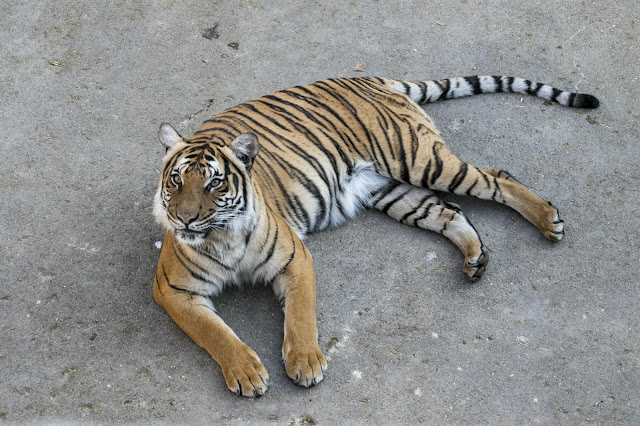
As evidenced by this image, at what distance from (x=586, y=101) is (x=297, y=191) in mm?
1942

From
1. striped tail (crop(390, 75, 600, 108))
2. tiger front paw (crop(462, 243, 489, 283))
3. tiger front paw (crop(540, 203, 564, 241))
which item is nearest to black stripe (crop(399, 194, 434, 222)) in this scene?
tiger front paw (crop(462, 243, 489, 283))

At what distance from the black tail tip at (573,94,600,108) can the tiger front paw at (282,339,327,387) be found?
7.84ft

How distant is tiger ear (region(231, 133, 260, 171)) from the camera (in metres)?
2.92

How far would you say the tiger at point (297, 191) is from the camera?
2895 millimetres

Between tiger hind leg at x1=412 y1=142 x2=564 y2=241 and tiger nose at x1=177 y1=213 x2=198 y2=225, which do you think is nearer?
tiger nose at x1=177 y1=213 x2=198 y2=225

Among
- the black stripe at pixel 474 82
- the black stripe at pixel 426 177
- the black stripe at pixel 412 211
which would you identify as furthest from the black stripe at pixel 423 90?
the black stripe at pixel 412 211

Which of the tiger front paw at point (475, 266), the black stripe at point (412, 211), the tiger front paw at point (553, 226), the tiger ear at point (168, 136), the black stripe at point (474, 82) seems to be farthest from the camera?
the black stripe at point (474, 82)

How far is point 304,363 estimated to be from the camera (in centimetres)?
290

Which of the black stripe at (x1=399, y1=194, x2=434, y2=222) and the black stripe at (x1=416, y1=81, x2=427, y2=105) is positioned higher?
the black stripe at (x1=416, y1=81, x2=427, y2=105)

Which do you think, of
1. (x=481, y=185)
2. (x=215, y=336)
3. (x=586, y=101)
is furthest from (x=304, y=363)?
(x=586, y=101)

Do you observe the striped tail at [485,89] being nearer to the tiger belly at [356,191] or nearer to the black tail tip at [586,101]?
the black tail tip at [586,101]

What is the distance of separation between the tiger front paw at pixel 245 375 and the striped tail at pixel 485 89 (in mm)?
2033

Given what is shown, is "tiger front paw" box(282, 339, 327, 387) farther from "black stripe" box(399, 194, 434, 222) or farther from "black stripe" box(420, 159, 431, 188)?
"black stripe" box(420, 159, 431, 188)

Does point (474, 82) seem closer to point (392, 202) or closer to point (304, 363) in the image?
point (392, 202)
